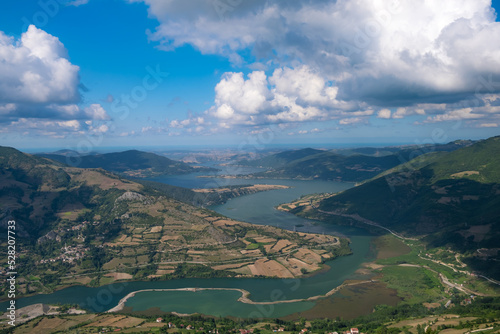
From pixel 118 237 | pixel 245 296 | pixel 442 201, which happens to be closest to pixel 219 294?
pixel 245 296

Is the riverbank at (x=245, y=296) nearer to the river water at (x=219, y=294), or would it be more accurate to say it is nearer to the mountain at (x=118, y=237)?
the river water at (x=219, y=294)

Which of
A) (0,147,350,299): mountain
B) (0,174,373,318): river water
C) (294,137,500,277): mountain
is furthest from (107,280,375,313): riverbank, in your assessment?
(294,137,500,277): mountain

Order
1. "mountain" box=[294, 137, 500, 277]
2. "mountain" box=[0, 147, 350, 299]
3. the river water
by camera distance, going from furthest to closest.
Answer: "mountain" box=[294, 137, 500, 277] < "mountain" box=[0, 147, 350, 299] < the river water

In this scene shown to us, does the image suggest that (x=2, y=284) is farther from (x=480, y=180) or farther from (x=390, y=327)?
(x=480, y=180)

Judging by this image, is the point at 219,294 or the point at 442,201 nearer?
the point at 219,294

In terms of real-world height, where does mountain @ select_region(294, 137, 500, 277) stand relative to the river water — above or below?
above

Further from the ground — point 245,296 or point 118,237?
point 118,237

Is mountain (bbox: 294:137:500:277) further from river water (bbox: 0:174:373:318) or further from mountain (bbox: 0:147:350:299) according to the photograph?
mountain (bbox: 0:147:350:299)

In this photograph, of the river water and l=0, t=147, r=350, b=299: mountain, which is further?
l=0, t=147, r=350, b=299: mountain

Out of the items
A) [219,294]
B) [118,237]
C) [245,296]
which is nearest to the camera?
[245,296]

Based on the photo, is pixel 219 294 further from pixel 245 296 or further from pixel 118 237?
pixel 118 237

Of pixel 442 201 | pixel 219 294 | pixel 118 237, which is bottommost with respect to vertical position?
pixel 219 294
